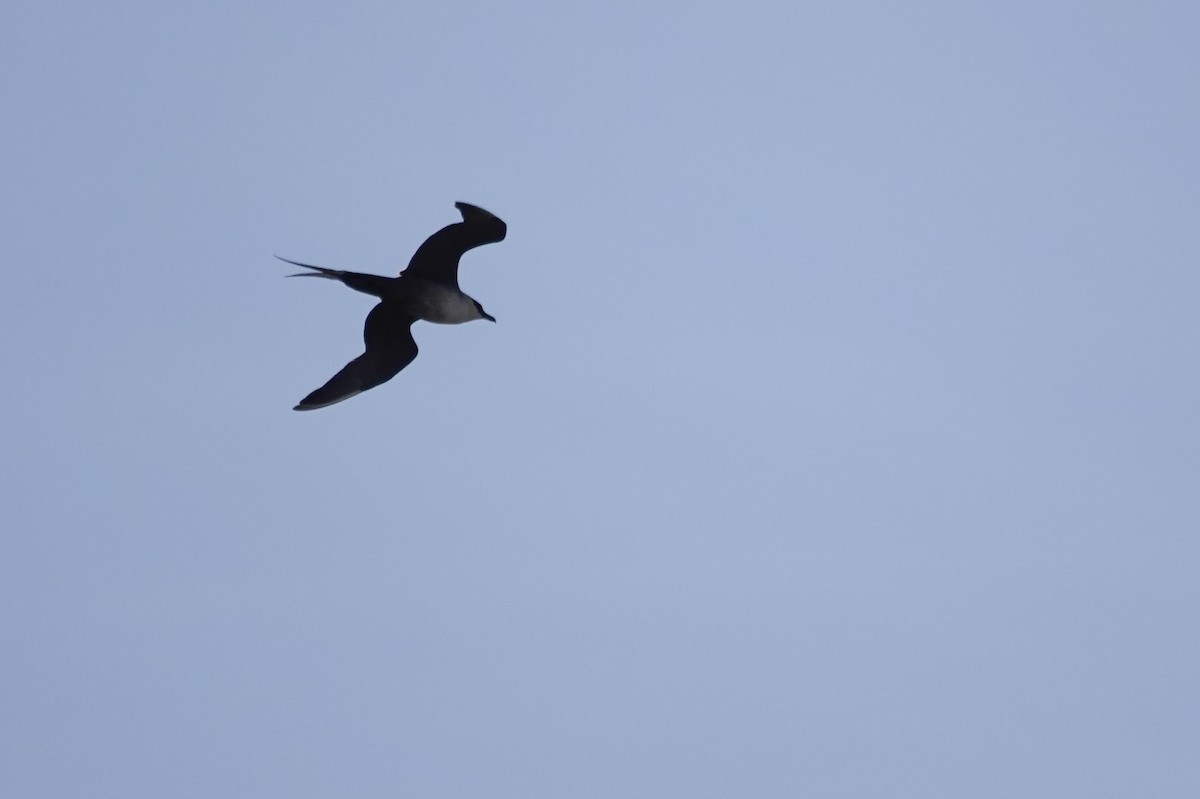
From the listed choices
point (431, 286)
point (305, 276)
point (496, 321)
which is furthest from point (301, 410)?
point (496, 321)

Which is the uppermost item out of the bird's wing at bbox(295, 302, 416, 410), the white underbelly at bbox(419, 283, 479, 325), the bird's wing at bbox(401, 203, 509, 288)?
the bird's wing at bbox(401, 203, 509, 288)

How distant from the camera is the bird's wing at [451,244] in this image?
14875mm

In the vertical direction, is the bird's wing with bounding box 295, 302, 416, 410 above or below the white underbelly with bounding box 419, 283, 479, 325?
below

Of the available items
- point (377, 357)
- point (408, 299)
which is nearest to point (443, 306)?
point (408, 299)

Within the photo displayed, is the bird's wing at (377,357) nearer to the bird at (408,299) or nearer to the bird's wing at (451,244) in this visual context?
the bird at (408,299)

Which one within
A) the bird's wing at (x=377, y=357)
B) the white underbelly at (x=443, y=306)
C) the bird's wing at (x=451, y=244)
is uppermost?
the bird's wing at (x=451, y=244)

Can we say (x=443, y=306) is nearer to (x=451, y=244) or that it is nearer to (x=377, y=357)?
(x=451, y=244)

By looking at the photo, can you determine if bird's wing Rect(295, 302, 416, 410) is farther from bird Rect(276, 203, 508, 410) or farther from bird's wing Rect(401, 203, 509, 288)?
bird's wing Rect(401, 203, 509, 288)

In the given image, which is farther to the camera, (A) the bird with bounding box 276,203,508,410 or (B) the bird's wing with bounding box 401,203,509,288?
(B) the bird's wing with bounding box 401,203,509,288

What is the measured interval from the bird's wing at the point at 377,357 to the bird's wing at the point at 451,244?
0.56 meters

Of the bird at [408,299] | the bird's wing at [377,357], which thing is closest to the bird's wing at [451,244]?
the bird at [408,299]

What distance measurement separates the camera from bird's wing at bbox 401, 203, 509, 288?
48.8ft

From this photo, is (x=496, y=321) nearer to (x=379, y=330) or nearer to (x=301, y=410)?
(x=379, y=330)

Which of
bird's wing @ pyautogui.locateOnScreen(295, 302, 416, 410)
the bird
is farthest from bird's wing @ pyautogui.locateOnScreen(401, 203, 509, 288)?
→ bird's wing @ pyautogui.locateOnScreen(295, 302, 416, 410)
